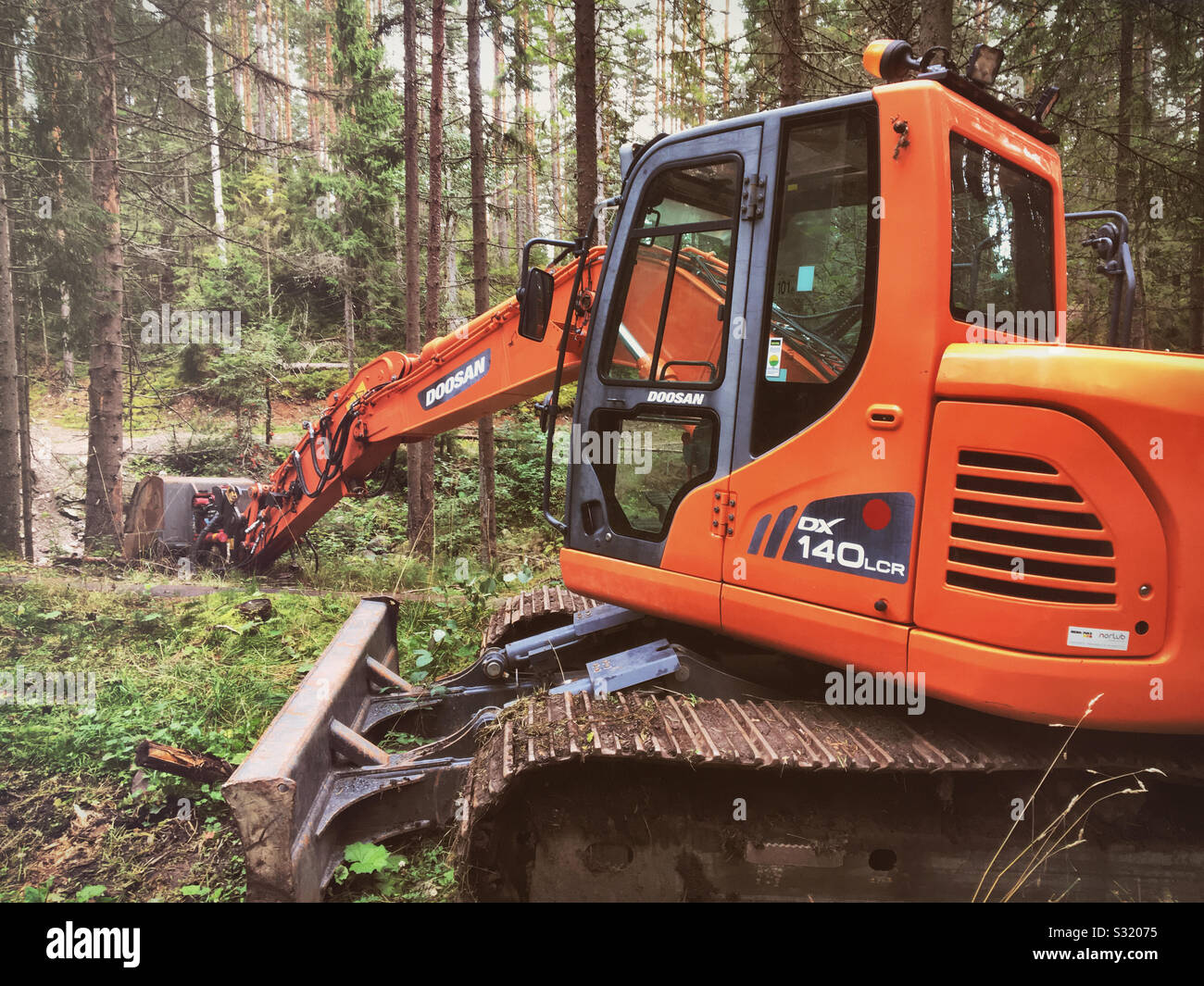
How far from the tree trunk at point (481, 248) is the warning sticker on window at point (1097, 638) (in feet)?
30.1

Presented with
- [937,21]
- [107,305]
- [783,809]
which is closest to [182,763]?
[783,809]

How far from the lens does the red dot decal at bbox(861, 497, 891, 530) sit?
8.40ft

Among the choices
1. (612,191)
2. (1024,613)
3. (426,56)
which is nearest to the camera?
(1024,613)

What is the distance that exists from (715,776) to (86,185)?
1373 centimetres

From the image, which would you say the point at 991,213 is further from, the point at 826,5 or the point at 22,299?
the point at 22,299

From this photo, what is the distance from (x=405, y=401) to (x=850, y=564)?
143 inches

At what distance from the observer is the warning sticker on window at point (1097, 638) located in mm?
2357

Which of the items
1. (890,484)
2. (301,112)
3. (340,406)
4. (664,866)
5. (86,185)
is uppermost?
(301,112)

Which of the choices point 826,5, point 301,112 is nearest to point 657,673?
point 826,5

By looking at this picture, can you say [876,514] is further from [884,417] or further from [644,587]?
[644,587]

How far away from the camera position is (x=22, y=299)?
1258 cm

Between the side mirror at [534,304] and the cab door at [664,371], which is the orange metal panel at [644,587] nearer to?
the cab door at [664,371]
